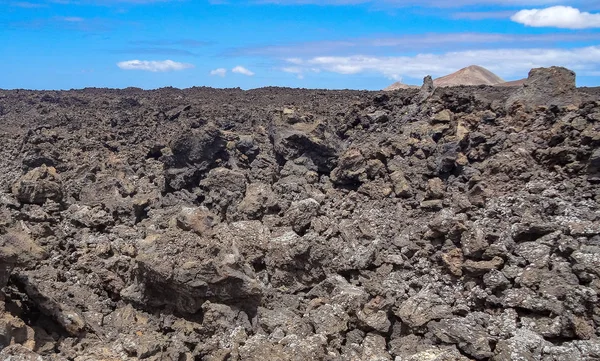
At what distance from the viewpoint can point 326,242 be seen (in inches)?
296

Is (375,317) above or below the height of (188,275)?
below

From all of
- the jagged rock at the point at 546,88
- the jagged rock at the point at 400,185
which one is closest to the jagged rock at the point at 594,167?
the jagged rock at the point at 546,88

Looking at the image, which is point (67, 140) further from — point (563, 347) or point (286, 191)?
point (563, 347)

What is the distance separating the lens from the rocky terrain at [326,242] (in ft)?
18.7

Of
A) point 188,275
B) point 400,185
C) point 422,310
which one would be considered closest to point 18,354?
point 188,275

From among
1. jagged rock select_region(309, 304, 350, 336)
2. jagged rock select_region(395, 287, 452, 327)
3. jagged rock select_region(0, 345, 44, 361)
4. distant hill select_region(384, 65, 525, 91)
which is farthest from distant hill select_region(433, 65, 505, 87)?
jagged rock select_region(0, 345, 44, 361)

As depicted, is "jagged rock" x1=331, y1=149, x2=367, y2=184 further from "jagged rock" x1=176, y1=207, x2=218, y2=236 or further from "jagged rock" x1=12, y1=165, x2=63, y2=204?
"jagged rock" x1=12, y1=165, x2=63, y2=204

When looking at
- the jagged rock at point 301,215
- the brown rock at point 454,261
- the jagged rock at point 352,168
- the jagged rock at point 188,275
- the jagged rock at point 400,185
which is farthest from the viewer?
the jagged rock at point 352,168

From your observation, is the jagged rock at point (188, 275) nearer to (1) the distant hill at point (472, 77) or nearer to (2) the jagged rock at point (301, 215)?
(2) the jagged rock at point (301, 215)

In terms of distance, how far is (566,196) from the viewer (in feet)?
23.3

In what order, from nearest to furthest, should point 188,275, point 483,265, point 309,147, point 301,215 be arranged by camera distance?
point 188,275
point 483,265
point 301,215
point 309,147

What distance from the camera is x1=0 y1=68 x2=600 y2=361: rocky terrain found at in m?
5.71

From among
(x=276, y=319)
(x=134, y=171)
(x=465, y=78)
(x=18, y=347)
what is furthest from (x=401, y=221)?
(x=465, y=78)

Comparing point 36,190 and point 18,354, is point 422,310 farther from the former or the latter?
point 36,190
